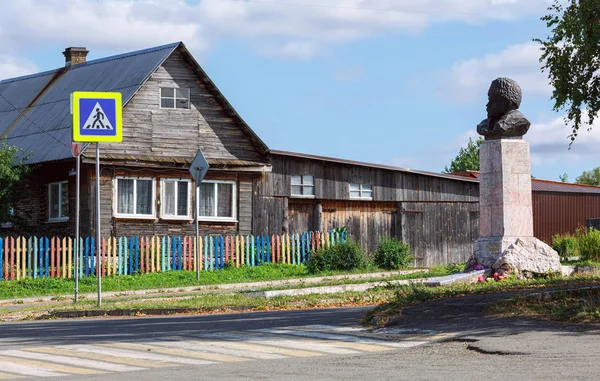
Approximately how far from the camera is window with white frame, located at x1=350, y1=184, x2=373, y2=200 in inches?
1487

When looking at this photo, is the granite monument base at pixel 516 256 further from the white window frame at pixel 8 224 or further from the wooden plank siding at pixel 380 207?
the white window frame at pixel 8 224

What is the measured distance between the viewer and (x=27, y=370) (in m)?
10.0

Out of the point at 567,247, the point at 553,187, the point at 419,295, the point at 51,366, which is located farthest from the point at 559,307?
the point at 553,187

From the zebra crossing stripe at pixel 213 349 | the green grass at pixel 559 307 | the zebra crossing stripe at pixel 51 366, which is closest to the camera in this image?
the zebra crossing stripe at pixel 51 366

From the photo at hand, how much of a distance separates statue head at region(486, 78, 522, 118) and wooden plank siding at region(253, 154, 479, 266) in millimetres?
13577

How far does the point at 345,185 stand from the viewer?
37.7 metres

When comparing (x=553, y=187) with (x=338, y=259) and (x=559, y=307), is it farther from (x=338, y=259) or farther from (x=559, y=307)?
(x=559, y=307)

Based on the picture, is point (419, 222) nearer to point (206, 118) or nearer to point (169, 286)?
point (206, 118)

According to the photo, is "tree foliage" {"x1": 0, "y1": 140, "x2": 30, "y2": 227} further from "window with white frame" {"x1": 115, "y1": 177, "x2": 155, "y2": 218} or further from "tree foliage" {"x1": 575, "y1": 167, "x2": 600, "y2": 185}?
"tree foliage" {"x1": 575, "y1": 167, "x2": 600, "y2": 185}

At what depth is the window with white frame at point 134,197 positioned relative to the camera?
3309 cm

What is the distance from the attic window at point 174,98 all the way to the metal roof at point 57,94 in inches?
38.8

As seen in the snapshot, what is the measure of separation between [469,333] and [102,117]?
9.64 metres

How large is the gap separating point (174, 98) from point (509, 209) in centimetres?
1504

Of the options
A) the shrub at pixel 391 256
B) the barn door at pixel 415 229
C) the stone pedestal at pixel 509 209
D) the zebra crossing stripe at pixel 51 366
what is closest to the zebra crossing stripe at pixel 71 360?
the zebra crossing stripe at pixel 51 366
